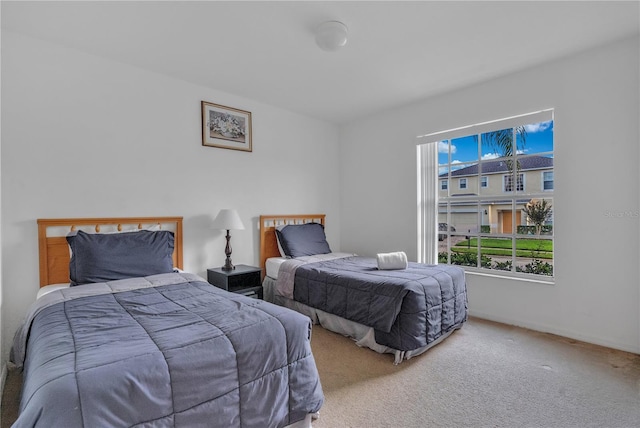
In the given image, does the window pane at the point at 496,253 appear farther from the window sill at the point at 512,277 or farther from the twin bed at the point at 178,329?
the twin bed at the point at 178,329

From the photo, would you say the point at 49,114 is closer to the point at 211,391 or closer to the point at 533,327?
the point at 211,391

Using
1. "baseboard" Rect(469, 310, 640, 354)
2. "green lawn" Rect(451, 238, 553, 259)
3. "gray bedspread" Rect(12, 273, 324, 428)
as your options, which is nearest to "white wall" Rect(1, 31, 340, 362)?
"gray bedspread" Rect(12, 273, 324, 428)

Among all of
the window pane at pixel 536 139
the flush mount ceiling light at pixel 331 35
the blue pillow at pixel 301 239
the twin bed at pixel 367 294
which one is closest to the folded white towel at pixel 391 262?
the twin bed at pixel 367 294

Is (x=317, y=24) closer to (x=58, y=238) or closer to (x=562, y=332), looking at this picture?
(x=58, y=238)

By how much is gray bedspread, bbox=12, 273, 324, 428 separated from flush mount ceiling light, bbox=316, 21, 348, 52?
75.1 inches

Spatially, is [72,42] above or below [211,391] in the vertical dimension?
above

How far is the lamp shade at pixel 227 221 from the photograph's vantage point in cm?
311

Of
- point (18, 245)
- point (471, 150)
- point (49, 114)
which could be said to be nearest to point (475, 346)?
point (471, 150)

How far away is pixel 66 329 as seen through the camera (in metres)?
1.44

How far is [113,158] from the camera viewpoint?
272 centimetres

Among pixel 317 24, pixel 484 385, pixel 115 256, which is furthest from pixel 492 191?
pixel 115 256

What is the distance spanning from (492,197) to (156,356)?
332cm

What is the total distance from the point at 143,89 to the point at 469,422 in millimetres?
3545

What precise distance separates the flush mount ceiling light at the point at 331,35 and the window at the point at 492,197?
5.97 feet
